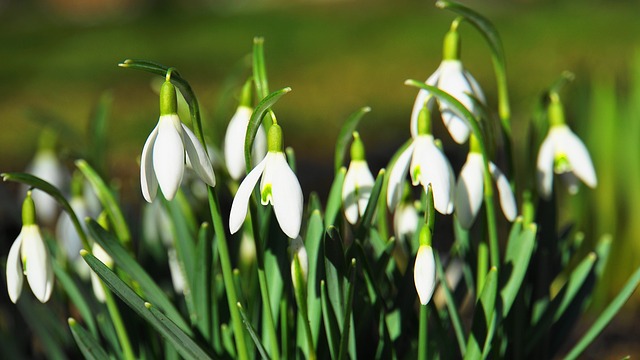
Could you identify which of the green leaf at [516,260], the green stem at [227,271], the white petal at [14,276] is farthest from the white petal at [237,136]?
the green leaf at [516,260]

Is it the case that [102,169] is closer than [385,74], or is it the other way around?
[102,169]

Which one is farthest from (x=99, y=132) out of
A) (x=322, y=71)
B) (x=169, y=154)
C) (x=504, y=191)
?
(x=322, y=71)

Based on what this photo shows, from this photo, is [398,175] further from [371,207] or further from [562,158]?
[562,158]

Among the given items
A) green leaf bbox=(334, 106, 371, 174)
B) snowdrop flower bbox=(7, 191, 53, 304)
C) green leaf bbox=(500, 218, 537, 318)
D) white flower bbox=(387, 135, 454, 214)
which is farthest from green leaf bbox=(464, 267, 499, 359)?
snowdrop flower bbox=(7, 191, 53, 304)

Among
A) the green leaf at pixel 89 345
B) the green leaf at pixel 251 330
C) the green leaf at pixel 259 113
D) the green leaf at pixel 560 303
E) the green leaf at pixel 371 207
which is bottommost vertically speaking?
the green leaf at pixel 560 303

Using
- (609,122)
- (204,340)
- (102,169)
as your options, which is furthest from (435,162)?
(609,122)

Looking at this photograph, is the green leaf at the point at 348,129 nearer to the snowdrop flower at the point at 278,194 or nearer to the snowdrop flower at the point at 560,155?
the snowdrop flower at the point at 278,194

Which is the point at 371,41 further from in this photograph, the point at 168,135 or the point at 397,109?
the point at 168,135
